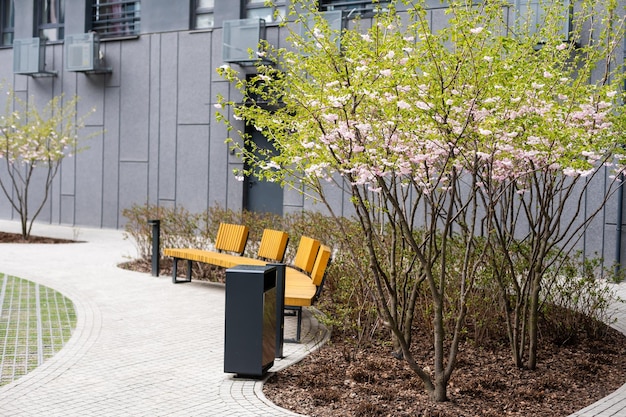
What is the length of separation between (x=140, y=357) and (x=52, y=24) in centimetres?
1940

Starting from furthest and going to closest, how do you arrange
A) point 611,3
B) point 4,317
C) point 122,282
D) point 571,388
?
point 122,282, point 4,317, point 611,3, point 571,388

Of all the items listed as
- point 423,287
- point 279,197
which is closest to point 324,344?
point 423,287

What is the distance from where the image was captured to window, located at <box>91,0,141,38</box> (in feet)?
76.0

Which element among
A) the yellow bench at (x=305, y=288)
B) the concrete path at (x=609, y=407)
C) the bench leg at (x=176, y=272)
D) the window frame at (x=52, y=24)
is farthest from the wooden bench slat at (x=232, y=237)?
the window frame at (x=52, y=24)

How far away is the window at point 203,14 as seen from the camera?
21453 millimetres

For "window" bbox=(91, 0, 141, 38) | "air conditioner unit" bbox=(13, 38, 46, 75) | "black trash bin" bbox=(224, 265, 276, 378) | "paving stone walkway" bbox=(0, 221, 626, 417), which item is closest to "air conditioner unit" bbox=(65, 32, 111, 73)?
"window" bbox=(91, 0, 141, 38)

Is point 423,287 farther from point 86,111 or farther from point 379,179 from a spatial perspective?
point 86,111

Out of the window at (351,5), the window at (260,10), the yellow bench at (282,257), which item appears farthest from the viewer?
the window at (260,10)

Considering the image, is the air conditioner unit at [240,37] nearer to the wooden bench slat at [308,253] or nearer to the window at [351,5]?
the window at [351,5]

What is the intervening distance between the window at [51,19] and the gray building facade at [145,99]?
3 cm

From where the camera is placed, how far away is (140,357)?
7.93 meters

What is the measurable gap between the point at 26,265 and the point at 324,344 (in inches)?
327

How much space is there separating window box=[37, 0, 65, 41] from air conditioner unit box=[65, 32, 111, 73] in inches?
85.3

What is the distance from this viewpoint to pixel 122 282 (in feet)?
42.4
